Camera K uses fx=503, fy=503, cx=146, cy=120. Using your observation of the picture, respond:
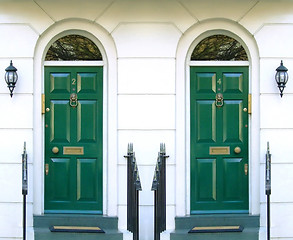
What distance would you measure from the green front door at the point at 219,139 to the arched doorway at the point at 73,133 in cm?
146

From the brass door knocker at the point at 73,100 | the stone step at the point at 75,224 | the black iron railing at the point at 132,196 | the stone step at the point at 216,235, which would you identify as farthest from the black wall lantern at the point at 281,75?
the stone step at the point at 75,224

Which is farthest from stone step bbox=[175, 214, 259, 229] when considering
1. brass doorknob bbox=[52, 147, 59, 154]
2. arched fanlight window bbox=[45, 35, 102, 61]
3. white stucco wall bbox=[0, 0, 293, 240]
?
arched fanlight window bbox=[45, 35, 102, 61]

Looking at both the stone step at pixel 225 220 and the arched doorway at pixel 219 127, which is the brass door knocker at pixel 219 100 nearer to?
the arched doorway at pixel 219 127

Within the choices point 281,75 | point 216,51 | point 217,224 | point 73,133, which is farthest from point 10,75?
point 281,75

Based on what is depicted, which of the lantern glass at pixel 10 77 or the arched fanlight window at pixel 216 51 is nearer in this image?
the lantern glass at pixel 10 77

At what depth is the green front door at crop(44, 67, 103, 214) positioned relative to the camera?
7.70 metres

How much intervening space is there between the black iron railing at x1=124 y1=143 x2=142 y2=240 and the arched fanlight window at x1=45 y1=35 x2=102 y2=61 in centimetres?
158

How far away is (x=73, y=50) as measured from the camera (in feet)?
25.4

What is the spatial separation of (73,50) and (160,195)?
2.61 metres

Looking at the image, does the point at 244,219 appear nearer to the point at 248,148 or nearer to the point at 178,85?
the point at 248,148

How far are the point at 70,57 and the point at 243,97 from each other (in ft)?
8.94

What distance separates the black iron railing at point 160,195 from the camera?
676 centimetres

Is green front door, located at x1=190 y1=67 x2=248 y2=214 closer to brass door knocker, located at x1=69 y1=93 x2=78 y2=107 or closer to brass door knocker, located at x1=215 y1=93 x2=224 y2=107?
brass door knocker, located at x1=215 y1=93 x2=224 y2=107

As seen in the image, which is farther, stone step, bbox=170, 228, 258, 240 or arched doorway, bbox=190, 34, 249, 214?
arched doorway, bbox=190, 34, 249, 214
